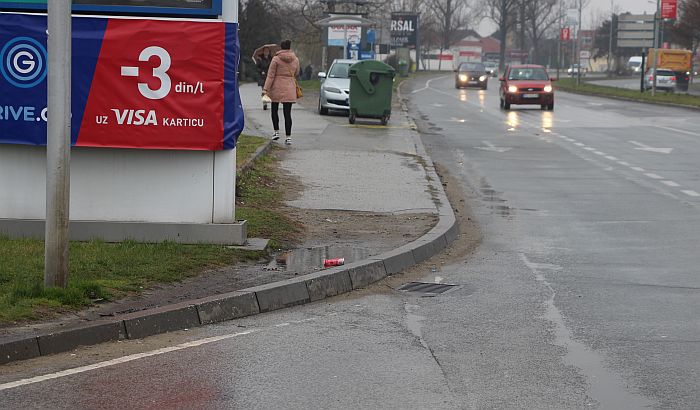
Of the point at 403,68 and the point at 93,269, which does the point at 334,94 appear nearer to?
the point at 93,269

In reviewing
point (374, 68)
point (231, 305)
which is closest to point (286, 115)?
point (374, 68)

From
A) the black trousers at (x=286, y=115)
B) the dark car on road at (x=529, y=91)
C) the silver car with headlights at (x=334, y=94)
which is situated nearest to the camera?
the black trousers at (x=286, y=115)

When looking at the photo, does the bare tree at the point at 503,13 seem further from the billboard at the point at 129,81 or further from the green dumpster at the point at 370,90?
the billboard at the point at 129,81

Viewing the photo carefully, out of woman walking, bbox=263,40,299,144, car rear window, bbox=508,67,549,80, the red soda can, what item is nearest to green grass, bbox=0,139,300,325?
the red soda can

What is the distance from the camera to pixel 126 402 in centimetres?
574

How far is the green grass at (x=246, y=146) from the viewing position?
1700cm

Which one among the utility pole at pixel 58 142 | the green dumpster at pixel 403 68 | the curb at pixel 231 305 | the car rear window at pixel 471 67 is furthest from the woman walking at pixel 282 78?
the green dumpster at pixel 403 68

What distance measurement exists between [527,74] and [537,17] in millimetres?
110414

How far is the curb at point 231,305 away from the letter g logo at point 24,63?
9.89 feet

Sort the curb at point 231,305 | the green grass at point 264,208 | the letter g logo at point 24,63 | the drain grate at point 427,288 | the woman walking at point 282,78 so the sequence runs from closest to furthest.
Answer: the curb at point 231,305 < the drain grate at point 427,288 < the letter g logo at point 24,63 < the green grass at point 264,208 < the woman walking at point 282,78

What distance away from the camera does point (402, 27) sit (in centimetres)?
10219

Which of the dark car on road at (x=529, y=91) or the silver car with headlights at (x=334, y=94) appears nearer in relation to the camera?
the silver car with headlights at (x=334, y=94)

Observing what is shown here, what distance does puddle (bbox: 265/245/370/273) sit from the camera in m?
9.46

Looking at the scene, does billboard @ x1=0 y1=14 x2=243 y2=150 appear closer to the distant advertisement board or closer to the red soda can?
the distant advertisement board
